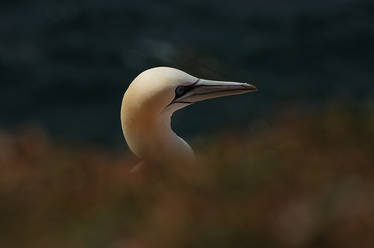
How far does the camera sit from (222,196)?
4480 millimetres

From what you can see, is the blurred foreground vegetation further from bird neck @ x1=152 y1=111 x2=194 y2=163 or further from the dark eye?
the dark eye

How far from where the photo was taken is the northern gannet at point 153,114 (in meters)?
7.52

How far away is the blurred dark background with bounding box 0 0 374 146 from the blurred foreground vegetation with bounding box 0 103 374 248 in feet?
47.6

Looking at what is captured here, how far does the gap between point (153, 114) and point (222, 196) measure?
326 centimetres

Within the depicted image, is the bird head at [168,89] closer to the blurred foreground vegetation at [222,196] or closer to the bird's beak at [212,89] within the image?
the bird's beak at [212,89]

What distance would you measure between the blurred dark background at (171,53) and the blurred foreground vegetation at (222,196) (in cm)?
1451

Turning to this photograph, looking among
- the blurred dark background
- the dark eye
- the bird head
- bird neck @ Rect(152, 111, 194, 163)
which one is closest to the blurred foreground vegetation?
the bird head

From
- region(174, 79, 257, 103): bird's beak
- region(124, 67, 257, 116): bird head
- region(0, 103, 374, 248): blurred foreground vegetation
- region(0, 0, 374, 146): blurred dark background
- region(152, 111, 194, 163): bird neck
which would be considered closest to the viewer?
region(0, 103, 374, 248): blurred foreground vegetation

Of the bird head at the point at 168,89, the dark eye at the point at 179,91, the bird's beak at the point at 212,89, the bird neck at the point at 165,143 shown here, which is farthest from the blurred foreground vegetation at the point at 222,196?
the bird's beak at the point at 212,89

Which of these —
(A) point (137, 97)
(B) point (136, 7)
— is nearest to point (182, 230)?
(A) point (137, 97)

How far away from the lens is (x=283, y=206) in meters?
4.25

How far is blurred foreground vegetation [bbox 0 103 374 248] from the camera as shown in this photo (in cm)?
409

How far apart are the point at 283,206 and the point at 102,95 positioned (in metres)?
18.0

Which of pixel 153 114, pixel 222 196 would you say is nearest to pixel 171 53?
pixel 153 114
